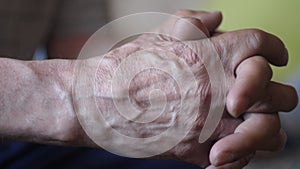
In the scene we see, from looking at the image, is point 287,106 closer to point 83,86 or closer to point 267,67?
point 267,67

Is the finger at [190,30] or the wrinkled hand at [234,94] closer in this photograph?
the wrinkled hand at [234,94]

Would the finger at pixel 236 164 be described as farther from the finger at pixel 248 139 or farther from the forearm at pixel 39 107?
the forearm at pixel 39 107

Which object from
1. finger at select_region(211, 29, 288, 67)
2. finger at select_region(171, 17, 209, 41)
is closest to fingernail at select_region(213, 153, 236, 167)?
finger at select_region(211, 29, 288, 67)

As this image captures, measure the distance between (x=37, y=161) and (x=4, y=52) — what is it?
570 mm

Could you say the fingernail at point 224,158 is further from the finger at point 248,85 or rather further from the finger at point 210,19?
the finger at point 210,19

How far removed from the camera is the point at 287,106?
27.2 inches

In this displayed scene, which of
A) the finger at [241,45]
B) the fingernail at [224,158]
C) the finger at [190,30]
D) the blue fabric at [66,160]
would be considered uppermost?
the finger at [241,45]

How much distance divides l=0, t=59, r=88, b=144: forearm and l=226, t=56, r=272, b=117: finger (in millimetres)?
202

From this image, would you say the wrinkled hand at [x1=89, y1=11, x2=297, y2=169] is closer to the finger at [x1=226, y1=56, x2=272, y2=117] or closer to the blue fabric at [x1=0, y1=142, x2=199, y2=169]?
the finger at [x1=226, y1=56, x2=272, y2=117]

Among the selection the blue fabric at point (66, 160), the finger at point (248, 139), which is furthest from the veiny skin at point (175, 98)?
the blue fabric at point (66, 160)

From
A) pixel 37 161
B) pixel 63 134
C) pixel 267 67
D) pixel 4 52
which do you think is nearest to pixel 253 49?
pixel 267 67

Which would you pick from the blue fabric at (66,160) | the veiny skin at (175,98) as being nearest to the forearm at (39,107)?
the veiny skin at (175,98)

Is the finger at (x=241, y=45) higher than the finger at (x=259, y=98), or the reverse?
the finger at (x=241, y=45)

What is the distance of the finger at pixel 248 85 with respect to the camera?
1.93 ft
